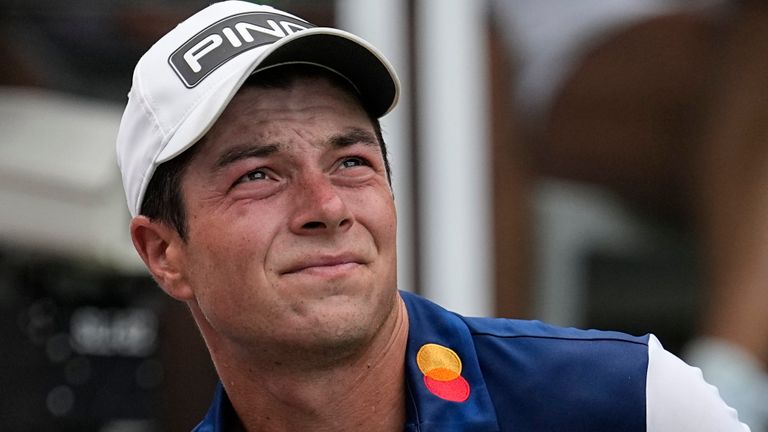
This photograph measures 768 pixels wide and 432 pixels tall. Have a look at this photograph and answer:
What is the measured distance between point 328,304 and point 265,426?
363mm

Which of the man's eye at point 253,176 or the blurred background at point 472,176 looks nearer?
the man's eye at point 253,176

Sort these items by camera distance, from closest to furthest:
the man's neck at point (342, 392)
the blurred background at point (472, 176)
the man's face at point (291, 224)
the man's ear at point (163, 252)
A: the man's face at point (291, 224)
the man's neck at point (342, 392)
the man's ear at point (163, 252)
the blurred background at point (472, 176)

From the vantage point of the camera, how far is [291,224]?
2.33m

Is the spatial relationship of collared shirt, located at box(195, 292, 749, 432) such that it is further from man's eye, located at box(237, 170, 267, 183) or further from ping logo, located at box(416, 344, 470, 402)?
man's eye, located at box(237, 170, 267, 183)

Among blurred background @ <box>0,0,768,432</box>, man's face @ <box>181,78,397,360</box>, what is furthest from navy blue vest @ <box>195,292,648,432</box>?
blurred background @ <box>0,0,768,432</box>

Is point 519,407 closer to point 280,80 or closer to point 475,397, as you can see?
point 475,397

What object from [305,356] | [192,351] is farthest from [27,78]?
[305,356]

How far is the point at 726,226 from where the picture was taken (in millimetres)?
5027

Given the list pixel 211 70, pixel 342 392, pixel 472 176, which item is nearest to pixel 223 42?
pixel 211 70

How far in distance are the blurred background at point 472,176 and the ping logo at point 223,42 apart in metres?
2.24

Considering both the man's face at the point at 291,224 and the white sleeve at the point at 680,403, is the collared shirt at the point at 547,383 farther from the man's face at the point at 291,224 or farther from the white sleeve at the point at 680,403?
the man's face at the point at 291,224

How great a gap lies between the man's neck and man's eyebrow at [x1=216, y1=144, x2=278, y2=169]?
14.0 inches

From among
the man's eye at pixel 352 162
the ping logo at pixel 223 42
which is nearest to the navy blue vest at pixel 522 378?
the man's eye at pixel 352 162

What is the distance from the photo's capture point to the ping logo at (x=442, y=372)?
2.44 meters
